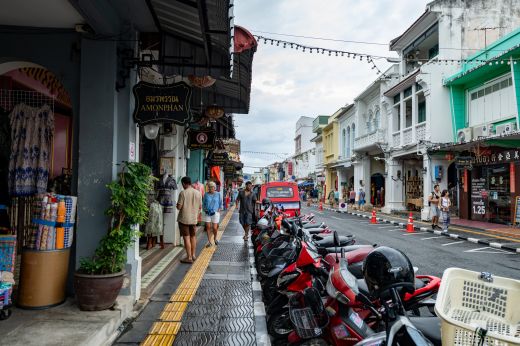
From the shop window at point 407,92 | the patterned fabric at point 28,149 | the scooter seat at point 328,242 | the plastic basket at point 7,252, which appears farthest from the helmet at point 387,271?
the shop window at point 407,92

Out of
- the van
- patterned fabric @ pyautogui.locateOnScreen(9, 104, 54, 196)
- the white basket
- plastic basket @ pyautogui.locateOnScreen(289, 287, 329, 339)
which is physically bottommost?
plastic basket @ pyautogui.locateOnScreen(289, 287, 329, 339)

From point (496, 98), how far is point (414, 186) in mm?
9075

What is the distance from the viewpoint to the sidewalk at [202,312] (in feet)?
14.6

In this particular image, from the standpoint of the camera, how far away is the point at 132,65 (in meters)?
5.39

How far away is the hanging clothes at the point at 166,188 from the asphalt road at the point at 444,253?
5.85 metres

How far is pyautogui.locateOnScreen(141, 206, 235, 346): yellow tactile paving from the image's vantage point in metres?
4.41

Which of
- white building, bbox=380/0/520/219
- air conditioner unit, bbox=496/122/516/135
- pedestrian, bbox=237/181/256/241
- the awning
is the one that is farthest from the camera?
white building, bbox=380/0/520/219

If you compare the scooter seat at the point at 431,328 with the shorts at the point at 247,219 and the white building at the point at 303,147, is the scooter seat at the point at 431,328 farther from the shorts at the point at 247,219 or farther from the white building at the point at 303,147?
the white building at the point at 303,147

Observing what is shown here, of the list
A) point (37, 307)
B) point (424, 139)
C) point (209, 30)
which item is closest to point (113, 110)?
point (209, 30)

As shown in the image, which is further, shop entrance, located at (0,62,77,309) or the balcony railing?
the balcony railing

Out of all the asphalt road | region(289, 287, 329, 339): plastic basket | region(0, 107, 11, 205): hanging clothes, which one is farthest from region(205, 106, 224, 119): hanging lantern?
region(289, 287, 329, 339): plastic basket

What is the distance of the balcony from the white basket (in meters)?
24.8

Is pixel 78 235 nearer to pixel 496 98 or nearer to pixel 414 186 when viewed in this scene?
pixel 496 98

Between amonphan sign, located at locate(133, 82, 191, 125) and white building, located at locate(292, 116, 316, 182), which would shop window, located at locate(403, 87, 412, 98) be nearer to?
amonphan sign, located at locate(133, 82, 191, 125)
